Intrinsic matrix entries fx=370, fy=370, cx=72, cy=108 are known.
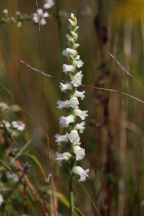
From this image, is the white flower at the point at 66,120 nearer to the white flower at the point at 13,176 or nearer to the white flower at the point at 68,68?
the white flower at the point at 68,68

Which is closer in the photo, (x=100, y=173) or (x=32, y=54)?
(x=100, y=173)

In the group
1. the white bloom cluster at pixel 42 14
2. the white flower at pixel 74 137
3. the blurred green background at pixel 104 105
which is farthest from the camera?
the blurred green background at pixel 104 105

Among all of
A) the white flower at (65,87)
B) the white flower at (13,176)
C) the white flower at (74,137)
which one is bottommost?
the white flower at (74,137)

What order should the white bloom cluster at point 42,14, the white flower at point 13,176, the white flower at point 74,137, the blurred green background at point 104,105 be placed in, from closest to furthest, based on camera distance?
the white flower at point 74,137, the white flower at point 13,176, the white bloom cluster at point 42,14, the blurred green background at point 104,105

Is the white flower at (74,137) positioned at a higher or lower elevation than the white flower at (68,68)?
lower

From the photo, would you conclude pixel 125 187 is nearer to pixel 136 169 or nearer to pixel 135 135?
pixel 136 169

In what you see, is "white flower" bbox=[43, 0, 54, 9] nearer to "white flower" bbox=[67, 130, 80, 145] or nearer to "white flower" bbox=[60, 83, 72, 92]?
"white flower" bbox=[60, 83, 72, 92]

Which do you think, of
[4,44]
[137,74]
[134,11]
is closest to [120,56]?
[137,74]

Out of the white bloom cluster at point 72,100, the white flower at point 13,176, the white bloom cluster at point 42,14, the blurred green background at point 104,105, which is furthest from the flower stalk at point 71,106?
the white bloom cluster at point 42,14

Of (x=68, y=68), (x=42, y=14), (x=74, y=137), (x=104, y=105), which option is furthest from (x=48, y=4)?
(x=74, y=137)
